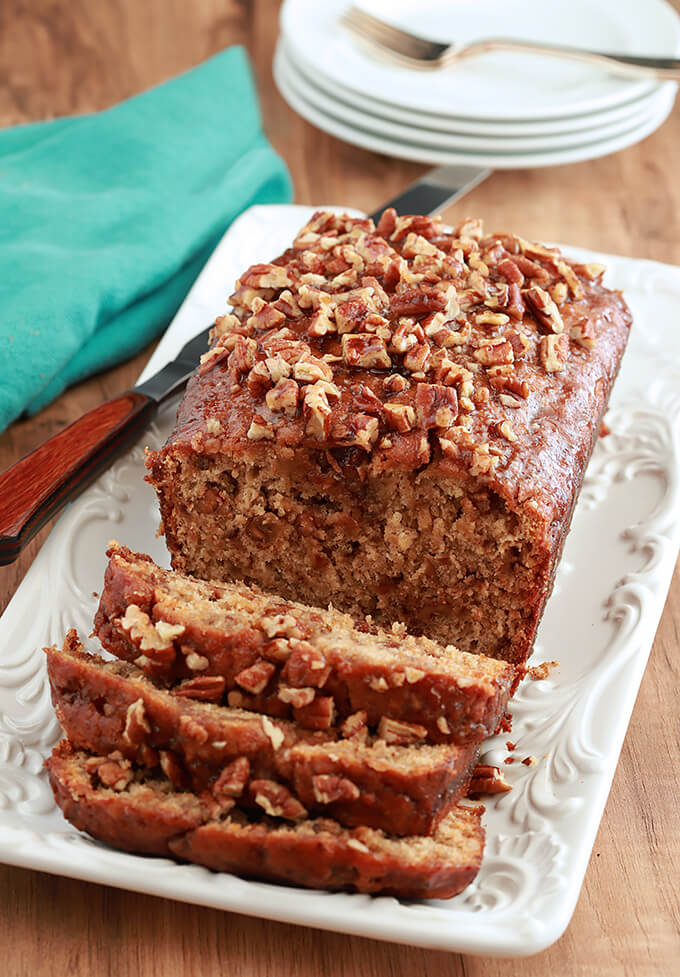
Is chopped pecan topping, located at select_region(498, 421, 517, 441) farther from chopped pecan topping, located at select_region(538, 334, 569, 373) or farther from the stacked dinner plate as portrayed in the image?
the stacked dinner plate

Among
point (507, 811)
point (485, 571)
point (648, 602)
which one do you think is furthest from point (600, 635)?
point (507, 811)

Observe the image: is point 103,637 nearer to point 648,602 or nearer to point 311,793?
point 311,793

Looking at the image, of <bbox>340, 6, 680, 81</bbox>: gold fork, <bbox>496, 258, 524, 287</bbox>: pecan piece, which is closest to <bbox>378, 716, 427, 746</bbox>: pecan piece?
<bbox>496, 258, 524, 287</bbox>: pecan piece

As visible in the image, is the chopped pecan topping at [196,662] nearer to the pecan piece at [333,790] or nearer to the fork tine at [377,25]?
the pecan piece at [333,790]

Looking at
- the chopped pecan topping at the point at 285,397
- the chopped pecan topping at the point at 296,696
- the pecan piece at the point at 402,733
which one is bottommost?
the pecan piece at the point at 402,733

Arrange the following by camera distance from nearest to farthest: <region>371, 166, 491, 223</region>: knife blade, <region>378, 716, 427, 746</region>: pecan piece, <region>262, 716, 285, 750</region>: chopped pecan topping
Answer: <region>262, 716, 285, 750</region>: chopped pecan topping < <region>378, 716, 427, 746</region>: pecan piece < <region>371, 166, 491, 223</region>: knife blade

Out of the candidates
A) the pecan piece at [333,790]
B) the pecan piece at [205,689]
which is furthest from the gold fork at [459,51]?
the pecan piece at [333,790]
